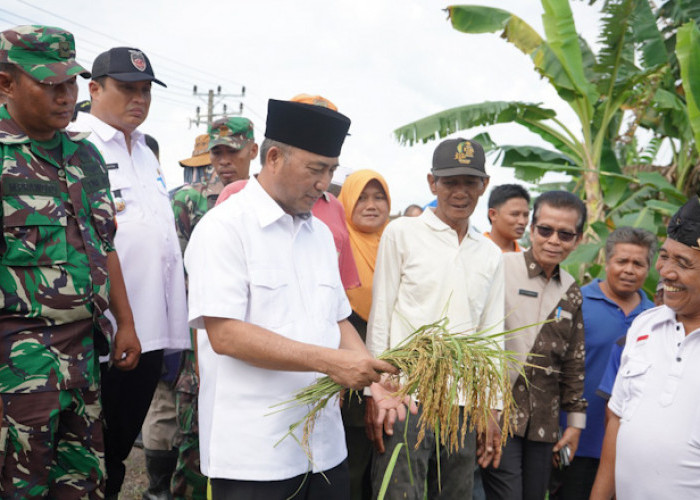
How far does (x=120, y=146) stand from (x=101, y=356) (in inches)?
42.6

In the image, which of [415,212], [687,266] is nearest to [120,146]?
[687,266]

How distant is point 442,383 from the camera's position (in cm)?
197

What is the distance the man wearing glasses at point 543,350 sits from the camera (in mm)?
3385

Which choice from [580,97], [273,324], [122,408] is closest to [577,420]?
[273,324]

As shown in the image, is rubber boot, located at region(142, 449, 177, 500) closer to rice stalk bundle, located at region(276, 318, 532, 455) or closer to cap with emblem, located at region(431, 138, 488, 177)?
rice stalk bundle, located at region(276, 318, 532, 455)

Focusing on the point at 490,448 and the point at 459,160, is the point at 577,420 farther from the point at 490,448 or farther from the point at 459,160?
the point at 459,160

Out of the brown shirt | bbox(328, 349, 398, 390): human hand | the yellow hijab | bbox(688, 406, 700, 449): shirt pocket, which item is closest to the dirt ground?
the yellow hijab

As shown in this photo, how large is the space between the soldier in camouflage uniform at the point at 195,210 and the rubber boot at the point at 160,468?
0.25 metres

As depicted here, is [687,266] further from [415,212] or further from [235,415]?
[415,212]

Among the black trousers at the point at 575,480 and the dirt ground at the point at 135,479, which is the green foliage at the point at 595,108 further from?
the dirt ground at the point at 135,479

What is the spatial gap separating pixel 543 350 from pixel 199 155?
3061 mm

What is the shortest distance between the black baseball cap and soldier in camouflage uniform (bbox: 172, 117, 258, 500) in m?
0.98

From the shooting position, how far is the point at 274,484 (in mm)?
2078

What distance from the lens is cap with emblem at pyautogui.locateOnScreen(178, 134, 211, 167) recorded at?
16.0 ft
